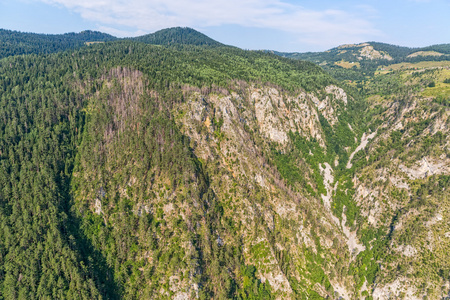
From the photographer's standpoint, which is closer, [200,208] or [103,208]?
[200,208]

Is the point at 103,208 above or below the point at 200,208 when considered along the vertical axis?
below

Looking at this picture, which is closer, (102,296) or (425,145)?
(102,296)

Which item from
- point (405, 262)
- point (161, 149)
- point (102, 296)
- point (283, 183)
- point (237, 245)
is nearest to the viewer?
point (102, 296)

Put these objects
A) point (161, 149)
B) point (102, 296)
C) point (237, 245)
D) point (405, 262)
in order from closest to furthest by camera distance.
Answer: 1. point (102, 296)
2. point (405, 262)
3. point (237, 245)
4. point (161, 149)

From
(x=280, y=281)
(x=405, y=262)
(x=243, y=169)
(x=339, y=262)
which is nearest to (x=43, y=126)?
(x=243, y=169)

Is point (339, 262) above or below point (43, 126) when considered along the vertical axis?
below

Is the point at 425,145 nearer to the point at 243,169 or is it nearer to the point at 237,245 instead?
the point at 243,169

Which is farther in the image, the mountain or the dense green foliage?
the mountain

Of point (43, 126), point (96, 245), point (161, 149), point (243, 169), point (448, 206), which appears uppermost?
point (43, 126)
